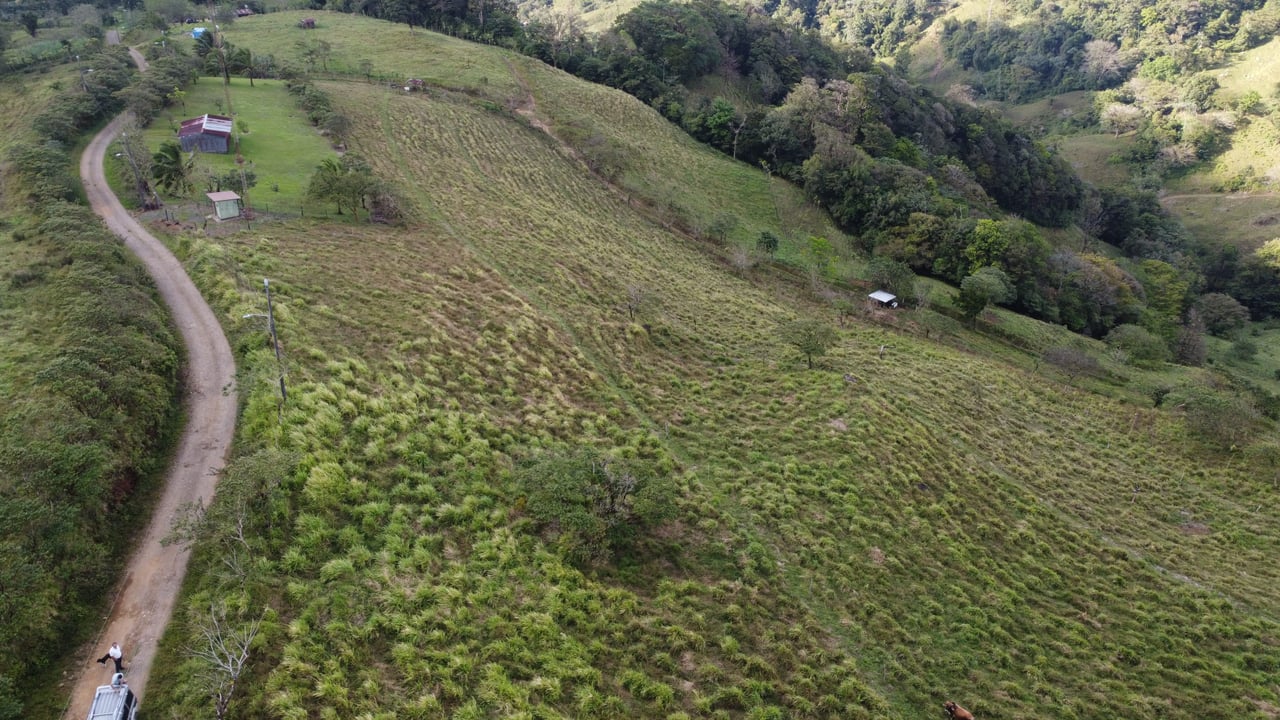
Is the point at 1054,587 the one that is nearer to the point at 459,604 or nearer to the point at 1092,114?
the point at 459,604

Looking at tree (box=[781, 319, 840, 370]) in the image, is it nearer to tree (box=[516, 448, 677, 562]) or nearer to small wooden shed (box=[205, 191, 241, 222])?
tree (box=[516, 448, 677, 562])

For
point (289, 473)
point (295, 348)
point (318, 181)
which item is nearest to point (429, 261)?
point (318, 181)

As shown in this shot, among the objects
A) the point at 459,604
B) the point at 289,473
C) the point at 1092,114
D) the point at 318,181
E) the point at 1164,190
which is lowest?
the point at 459,604

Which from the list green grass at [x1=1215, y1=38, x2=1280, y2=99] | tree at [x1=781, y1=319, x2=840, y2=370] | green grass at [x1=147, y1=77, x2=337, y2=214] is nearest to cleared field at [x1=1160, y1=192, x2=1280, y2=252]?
green grass at [x1=1215, y1=38, x2=1280, y2=99]

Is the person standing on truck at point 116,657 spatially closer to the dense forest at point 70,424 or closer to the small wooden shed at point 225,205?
the dense forest at point 70,424

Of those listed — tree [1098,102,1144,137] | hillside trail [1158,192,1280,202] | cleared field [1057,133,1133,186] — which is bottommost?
hillside trail [1158,192,1280,202]

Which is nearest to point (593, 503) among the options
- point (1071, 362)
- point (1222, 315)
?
point (1071, 362)

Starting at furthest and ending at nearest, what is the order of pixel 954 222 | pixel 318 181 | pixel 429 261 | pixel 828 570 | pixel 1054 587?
pixel 954 222 < pixel 318 181 < pixel 429 261 < pixel 1054 587 < pixel 828 570

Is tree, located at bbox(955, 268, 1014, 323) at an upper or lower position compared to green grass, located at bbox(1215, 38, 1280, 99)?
lower
